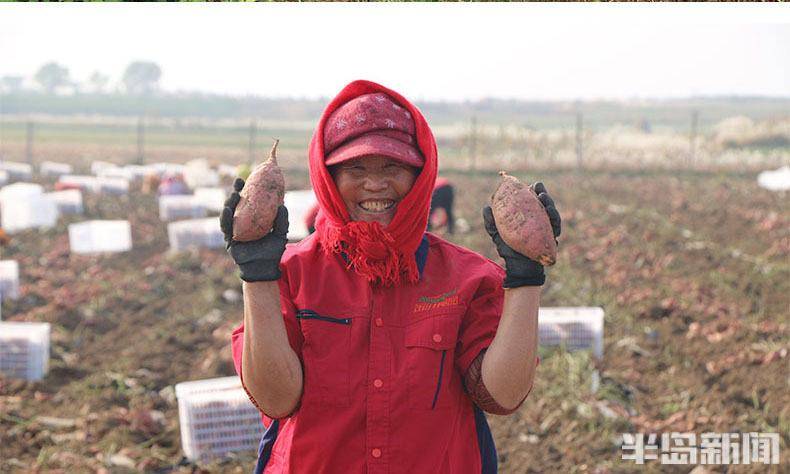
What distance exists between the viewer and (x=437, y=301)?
1832 mm

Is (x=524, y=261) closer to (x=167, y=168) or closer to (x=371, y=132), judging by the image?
(x=371, y=132)

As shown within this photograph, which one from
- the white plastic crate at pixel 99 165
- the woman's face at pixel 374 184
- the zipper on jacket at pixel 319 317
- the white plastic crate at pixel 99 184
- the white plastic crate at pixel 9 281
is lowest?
the white plastic crate at pixel 9 281

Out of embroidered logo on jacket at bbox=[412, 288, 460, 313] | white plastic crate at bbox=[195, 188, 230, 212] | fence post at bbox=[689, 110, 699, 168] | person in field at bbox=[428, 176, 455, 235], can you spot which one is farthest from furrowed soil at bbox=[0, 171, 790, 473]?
fence post at bbox=[689, 110, 699, 168]

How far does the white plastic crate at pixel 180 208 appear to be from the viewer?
7.80m

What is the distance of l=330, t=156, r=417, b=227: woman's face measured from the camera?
1824 mm

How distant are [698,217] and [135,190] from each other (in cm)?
525

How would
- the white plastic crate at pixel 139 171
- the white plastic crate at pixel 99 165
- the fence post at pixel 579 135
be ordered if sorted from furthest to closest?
the fence post at pixel 579 135 → the white plastic crate at pixel 99 165 → the white plastic crate at pixel 139 171

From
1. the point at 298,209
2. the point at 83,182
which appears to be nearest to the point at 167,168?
the point at 83,182

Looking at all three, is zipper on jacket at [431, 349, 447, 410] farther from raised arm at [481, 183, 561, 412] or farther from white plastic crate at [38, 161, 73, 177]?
white plastic crate at [38, 161, 73, 177]

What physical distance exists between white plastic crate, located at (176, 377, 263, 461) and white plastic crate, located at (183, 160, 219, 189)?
518cm

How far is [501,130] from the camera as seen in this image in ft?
34.8

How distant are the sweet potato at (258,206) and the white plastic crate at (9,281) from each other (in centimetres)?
444

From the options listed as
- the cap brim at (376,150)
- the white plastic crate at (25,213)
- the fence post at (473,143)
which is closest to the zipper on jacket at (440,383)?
the cap brim at (376,150)

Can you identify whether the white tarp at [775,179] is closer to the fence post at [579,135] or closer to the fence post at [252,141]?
the fence post at [579,135]
